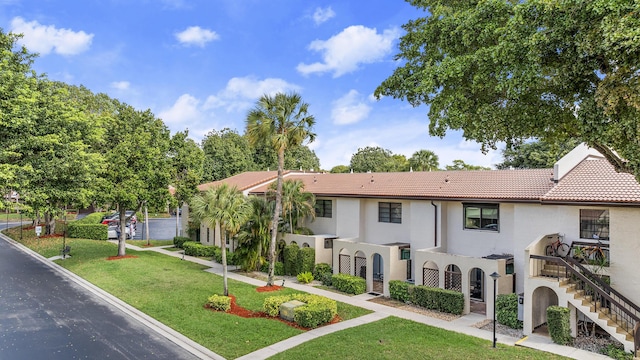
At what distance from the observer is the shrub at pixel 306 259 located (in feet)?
73.5

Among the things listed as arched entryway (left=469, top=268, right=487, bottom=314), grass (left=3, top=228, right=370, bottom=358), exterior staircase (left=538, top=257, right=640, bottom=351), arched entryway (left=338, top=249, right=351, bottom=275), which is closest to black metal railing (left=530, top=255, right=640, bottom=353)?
exterior staircase (left=538, top=257, right=640, bottom=351)

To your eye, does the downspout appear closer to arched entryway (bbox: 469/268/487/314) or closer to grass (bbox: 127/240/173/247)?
arched entryway (bbox: 469/268/487/314)

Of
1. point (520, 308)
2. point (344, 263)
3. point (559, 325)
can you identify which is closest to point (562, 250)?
point (520, 308)

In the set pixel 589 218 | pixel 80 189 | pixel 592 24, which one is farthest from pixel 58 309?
A: pixel 589 218

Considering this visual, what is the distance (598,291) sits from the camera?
13.2 metres

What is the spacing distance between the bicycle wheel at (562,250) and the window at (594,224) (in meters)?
0.69

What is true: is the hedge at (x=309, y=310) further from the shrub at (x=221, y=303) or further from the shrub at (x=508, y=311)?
the shrub at (x=508, y=311)

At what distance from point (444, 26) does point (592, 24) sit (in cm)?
314

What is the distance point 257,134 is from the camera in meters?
19.1

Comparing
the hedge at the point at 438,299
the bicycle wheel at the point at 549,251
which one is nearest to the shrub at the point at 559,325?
the bicycle wheel at the point at 549,251

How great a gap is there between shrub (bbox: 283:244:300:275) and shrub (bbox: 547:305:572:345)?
13237mm

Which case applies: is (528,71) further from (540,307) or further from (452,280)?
(452,280)

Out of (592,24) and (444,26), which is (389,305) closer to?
(444,26)

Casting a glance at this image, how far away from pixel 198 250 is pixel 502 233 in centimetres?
2077
